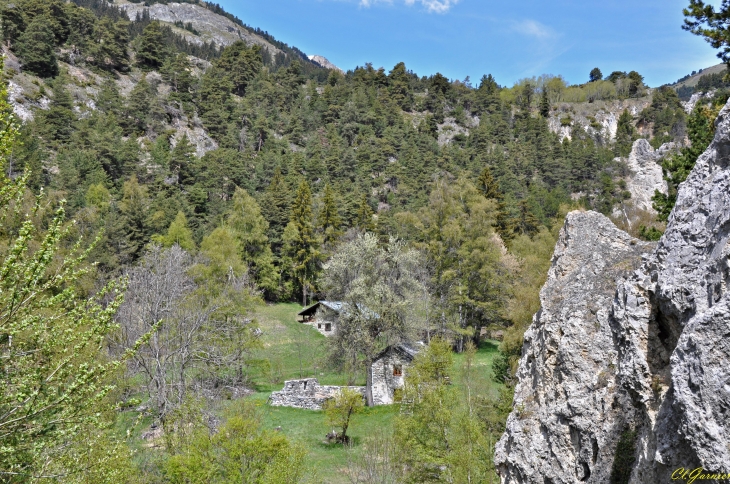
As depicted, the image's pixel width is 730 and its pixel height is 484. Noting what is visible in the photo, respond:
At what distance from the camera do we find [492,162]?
7006cm

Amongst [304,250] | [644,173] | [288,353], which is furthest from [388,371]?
[644,173]

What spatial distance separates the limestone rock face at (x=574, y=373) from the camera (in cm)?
645

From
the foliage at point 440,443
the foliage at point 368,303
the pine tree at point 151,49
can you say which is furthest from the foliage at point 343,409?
the pine tree at point 151,49

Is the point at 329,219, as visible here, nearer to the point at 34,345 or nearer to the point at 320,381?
the point at 320,381

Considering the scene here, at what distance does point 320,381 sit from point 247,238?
69.0ft

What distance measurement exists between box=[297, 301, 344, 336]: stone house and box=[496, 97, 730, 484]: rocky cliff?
25371 millimetres

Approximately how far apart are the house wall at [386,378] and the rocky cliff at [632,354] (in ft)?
58.7

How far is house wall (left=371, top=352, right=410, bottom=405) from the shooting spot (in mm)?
26109

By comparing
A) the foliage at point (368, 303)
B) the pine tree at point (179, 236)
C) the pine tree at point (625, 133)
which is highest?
the pine tree at point (625, 133)

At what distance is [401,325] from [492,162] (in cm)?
5073

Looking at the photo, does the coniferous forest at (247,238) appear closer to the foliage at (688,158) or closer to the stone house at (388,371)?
the foliage at (688,158)

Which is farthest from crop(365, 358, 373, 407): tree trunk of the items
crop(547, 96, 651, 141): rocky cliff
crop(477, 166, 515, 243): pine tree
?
crop(547, 96, 651, 141): rocky cliff

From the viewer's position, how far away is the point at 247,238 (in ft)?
151

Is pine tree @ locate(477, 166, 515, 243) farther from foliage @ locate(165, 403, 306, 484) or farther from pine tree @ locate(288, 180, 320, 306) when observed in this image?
foliage @ locate(165, 403, 306, 484)
